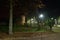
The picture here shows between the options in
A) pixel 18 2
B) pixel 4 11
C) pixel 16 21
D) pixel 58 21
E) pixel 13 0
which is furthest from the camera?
pixel 58 21

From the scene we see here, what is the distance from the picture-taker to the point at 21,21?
128 ft

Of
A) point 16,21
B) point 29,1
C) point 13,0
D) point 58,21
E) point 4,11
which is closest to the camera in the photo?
point 13,0

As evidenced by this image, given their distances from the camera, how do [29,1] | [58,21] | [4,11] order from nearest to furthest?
[29,1] < [4,11] < [58,21]

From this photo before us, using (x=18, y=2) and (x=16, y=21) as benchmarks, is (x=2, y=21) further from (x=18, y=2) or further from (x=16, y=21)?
(x=18, y=2)

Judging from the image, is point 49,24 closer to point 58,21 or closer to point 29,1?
point 29,1

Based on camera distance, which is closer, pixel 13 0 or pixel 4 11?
pixel 13 0

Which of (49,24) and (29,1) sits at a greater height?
(29,1)

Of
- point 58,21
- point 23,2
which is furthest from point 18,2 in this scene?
point 58,21

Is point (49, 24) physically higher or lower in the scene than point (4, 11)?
lower

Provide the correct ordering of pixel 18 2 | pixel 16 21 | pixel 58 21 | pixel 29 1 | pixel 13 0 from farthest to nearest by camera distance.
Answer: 1. pixel 58 21
2. pixel 16 21
3. pixel 29 1
4. pixel 18 2
5. pixel 13 0

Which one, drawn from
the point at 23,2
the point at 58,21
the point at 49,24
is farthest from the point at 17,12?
the point at 58,21

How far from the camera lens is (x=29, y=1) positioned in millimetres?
28125

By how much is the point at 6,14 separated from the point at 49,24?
857cm

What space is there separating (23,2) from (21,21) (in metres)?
13.6
